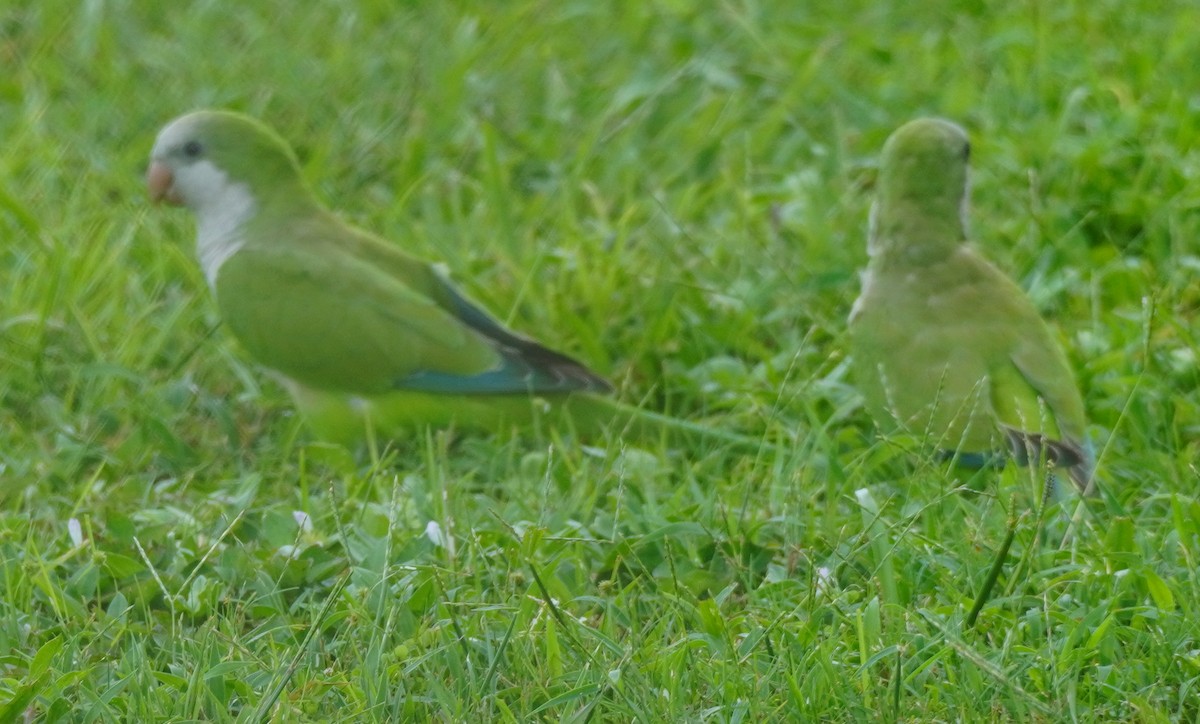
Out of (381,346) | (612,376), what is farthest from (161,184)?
(612,376)

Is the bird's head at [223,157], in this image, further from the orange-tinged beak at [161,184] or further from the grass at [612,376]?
the grass at [612,376]

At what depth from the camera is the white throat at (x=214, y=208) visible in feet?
14.4

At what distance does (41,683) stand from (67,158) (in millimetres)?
2976

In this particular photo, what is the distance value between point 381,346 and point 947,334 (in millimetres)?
1339

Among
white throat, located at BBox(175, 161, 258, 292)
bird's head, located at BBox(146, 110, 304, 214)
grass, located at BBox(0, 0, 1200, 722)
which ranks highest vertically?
bird's head, located at BBox(146, 110, 304, 214)

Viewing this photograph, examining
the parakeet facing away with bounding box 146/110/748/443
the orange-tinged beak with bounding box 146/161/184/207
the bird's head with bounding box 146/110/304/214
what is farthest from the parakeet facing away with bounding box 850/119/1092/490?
the orange-tinged beak with bounding box 146/161/184/207

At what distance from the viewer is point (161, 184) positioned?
457 cm

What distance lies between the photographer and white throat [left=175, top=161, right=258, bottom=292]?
4.40 meters

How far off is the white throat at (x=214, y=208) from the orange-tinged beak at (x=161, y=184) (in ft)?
0.10

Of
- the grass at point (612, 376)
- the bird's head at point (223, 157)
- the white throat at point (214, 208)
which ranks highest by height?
the bird's head at point (223, 157)

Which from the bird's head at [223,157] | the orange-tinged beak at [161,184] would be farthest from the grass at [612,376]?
the bird's head at [223,157]

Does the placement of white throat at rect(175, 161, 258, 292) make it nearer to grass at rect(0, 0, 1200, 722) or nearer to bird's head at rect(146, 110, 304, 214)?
bird's head at rect(146, 110, 304, 214)

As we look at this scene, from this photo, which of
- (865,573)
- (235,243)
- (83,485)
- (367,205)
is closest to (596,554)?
(865,573)

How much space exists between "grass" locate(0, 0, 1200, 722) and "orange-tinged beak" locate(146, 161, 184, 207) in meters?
0.23
